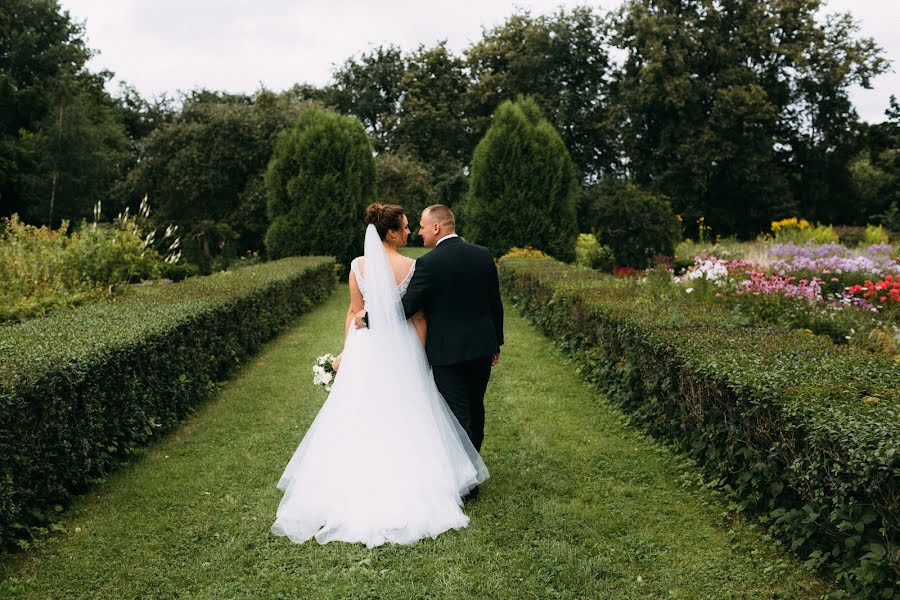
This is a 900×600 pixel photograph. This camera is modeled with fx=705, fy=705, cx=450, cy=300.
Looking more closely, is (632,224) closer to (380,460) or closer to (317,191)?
(317,191)

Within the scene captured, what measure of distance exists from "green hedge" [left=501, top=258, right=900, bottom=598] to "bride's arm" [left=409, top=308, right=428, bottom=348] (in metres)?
1.92

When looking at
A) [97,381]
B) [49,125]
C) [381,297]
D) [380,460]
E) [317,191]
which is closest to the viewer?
[380,460]

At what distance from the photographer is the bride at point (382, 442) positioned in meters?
4.31

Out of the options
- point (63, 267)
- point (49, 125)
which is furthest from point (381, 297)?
point (49, 125)

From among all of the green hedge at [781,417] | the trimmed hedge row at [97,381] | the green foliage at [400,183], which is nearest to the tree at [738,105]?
the green foliage at [400,183]

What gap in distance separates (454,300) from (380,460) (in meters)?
1.14

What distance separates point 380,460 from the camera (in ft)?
14.8

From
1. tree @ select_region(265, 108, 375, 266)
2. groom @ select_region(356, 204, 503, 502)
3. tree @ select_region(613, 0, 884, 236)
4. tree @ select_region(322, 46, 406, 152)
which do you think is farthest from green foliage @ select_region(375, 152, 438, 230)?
groom @ select_region(356, 204, 503, 502)

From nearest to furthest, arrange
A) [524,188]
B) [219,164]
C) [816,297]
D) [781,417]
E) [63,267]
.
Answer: [781,417], [816,297], [63,267], [524,188], [219,164]

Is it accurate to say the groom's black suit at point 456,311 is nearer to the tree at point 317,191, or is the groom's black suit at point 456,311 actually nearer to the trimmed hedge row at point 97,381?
the trimmed hedge row at point 97,381

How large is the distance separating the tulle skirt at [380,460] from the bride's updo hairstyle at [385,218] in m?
0.71

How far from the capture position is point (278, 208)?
68.9 feet

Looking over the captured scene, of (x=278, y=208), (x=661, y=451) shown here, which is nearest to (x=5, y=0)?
(x=278, y=208)

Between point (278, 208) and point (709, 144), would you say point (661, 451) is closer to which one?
point (278, 208)
